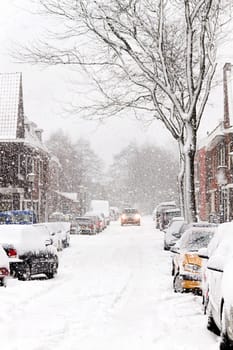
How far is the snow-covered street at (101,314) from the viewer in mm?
9406

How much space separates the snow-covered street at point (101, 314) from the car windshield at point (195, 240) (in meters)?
1.10

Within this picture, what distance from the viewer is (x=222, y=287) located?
8680mm

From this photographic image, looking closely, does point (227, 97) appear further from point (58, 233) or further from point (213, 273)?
point (213, 273)

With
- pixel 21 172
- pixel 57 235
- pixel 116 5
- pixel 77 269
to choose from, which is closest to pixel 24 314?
pixel 77 269

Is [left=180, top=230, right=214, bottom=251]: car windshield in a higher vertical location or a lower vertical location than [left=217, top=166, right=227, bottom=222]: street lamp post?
lower

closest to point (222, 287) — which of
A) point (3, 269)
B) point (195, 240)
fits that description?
point (195, 240)

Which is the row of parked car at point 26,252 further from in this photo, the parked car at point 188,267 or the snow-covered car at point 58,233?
the snow-covered car at point 58,233

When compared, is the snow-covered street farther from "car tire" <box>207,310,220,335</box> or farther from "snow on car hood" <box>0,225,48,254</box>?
"snow on car hood" <box>0,225,48,254</box>

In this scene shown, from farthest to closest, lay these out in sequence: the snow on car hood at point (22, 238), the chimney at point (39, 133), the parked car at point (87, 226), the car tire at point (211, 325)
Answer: the chimney at point (39, 133)
the parked car at point (87, 226)
the snow on car hood at point (22, 238)
the car tire at point (211, 325)

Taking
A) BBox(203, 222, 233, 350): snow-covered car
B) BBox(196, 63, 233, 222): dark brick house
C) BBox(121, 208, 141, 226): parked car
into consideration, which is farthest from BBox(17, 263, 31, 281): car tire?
BBox(121, 208, 141, 226): parked car

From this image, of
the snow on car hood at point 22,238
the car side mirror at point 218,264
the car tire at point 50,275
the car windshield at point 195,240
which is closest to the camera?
the car side mirror at point 218,264

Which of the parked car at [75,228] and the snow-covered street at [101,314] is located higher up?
the parked car at [75,228]

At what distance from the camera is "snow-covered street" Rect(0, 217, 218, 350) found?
9.41m

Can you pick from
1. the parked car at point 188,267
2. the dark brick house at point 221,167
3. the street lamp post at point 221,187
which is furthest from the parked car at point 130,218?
the parked car at point 188,267
